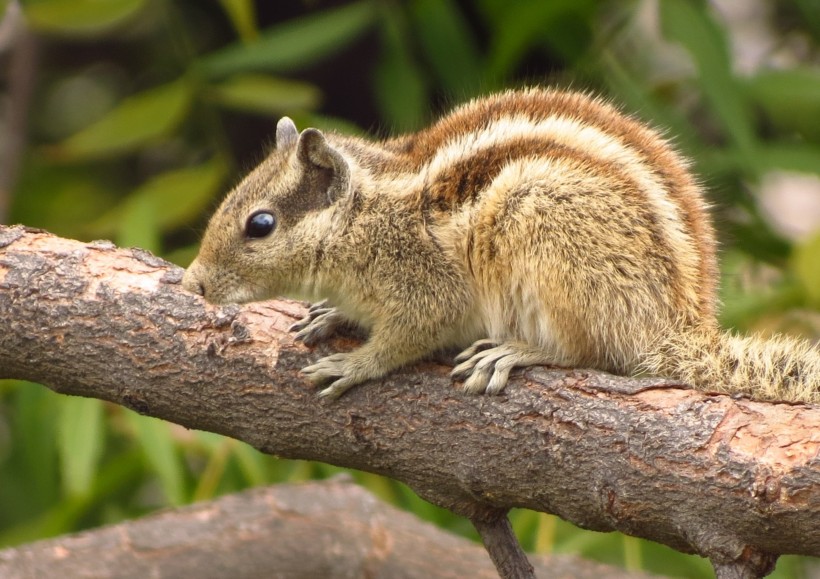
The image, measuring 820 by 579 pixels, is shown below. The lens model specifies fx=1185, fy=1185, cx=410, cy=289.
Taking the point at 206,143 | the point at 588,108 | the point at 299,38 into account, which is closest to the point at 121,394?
the point at 588,108

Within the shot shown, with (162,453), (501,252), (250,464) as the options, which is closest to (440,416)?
(501,252)

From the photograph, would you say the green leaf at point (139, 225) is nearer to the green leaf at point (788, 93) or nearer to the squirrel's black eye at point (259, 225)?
the squirrel's black eye at point (259, 225)

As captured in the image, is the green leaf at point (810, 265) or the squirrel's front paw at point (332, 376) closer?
the squirrel's front paw at point (332, 376)

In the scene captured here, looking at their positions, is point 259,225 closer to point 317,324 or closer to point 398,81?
point 317,324

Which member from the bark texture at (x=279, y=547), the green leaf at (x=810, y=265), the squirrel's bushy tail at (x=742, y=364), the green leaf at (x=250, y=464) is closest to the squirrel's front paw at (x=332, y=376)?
the squirrel's bushy tail at (x=742, y=364)

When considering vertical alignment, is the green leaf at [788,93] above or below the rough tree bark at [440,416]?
above

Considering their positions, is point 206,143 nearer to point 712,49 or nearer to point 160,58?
point 160,58

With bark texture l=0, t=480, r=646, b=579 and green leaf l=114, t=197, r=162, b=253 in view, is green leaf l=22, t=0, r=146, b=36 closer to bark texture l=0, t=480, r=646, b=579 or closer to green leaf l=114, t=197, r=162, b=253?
green leaf l=114, t=197, r=162, b=253
